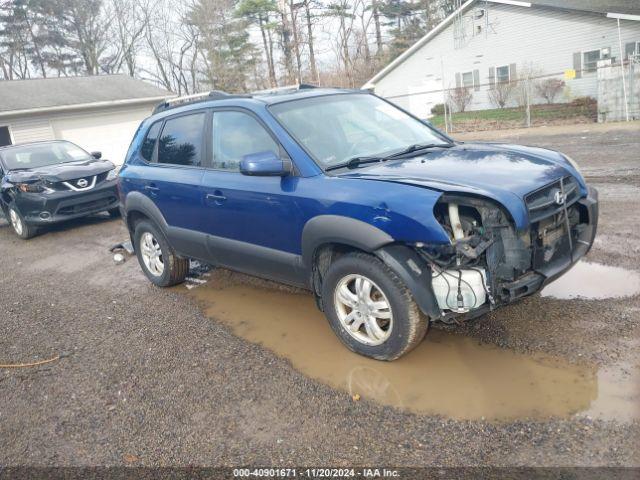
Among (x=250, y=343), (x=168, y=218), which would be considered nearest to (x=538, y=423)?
(x=250, y=343)

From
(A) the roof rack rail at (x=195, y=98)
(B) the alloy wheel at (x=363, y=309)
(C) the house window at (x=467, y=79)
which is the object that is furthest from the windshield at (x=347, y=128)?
(C) the house window at (x=467, y=79)

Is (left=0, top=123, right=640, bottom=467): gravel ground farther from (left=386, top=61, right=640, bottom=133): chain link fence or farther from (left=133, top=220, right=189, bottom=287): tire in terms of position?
(left=386, top=61, right=640, bottom=133): chain link fence

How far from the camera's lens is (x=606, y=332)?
3.74 metres

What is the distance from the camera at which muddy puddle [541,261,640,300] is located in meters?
4.38

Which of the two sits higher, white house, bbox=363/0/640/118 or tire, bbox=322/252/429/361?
white house, bbox=363/0/640/118

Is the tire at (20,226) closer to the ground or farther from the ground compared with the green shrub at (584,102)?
closer to the ground

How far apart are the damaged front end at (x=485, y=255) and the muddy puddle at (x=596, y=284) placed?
114 cm

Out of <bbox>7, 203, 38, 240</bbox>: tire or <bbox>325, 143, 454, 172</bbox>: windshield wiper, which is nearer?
<bbox>325, 143, 454, 172</bbox>: windshield wiper

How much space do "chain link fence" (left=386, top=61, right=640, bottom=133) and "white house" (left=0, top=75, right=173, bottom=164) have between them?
38.7 ft

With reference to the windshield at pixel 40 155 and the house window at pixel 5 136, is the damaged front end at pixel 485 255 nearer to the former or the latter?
the windshield at pixel 40 155

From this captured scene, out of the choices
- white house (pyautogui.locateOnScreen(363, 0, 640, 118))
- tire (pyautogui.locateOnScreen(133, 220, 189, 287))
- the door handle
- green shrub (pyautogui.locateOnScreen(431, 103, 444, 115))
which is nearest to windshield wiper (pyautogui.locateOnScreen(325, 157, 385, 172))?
the door handle

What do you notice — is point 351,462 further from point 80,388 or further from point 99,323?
point 99,323

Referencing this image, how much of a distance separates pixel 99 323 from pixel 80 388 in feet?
4.39

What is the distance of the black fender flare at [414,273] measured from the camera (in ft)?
10.7
